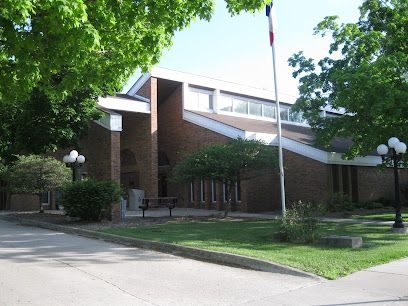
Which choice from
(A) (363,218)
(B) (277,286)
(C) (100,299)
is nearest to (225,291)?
(B) (277,286)

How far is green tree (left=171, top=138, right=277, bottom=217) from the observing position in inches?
678

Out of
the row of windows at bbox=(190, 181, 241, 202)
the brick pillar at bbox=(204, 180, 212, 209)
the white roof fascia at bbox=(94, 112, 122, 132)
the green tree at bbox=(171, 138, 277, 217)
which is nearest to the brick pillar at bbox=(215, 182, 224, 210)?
the row of windows at bbox=(190, 181, 241, 202)

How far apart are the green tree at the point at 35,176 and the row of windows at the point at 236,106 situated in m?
12.4

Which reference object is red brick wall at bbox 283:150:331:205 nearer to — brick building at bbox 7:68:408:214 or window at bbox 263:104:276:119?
brick building at bbox 7:68:408:214

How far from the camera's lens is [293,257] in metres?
7.97

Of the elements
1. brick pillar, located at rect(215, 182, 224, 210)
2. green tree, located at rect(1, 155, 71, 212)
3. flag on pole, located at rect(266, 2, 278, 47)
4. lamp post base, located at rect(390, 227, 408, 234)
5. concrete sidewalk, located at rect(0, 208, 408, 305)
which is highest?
flag on pole, located at rect(266, 2, 278, 47)

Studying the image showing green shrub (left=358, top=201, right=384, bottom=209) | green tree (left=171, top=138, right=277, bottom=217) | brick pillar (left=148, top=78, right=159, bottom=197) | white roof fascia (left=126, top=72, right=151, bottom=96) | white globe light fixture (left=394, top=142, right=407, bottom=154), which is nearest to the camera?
white globe light fixture (left=394, top=142, right=407, bottom=154)

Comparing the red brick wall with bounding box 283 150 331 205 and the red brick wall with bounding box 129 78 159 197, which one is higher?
the red brick wall with bounding box 129 78 159 197

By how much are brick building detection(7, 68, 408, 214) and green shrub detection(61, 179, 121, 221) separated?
18.4ft

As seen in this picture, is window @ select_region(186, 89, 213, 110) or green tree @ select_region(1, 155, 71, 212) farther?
window @ select_region(186, 89, 213, 110)

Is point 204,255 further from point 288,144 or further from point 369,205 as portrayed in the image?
point 369,205

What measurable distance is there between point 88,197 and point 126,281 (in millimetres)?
9873

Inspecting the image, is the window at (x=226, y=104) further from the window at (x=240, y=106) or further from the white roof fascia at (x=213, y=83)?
the white roof fascia at (x=213, y=83)

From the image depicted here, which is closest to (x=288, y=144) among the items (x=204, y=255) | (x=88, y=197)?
(x=88, y=197)
